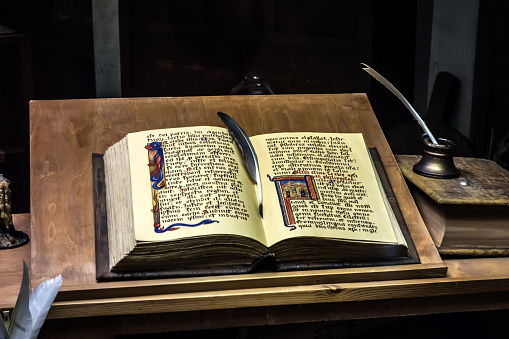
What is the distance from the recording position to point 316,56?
84.4 inches

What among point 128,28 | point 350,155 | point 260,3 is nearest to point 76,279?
point 350,155

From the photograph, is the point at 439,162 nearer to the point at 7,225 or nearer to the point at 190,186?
the point at 190,186

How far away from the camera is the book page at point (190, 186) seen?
1187 mm

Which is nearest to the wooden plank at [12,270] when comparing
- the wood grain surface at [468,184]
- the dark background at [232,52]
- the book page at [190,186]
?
the book page at [190,186]

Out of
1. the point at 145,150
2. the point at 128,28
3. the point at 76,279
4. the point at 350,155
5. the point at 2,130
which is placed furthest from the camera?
the point at 2,130

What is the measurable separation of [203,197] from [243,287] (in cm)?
19

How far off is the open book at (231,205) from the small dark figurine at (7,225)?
0.22 metres

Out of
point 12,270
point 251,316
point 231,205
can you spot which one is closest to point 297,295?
point 251,316

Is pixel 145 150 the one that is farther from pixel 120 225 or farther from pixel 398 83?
pixel 398 83

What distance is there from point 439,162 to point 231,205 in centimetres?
Result: 56

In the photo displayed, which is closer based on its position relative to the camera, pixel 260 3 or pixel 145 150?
pixel 145 150

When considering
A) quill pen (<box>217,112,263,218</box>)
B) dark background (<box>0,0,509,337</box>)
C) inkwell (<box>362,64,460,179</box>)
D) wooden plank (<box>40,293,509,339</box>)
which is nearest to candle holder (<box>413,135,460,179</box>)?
inkwell (<box>362,64,460,179</box>)

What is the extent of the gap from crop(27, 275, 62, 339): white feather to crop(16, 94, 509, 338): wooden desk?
6 centimetres

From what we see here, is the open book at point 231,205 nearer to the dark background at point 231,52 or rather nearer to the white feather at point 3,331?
the white feather at point 3,331
